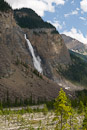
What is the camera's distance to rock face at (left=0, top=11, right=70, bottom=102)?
323 ft

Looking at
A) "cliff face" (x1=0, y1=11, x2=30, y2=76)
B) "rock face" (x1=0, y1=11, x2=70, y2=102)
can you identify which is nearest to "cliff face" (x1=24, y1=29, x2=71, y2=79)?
"rock face" (x1=0, y1=11, x2=70, y2=102)

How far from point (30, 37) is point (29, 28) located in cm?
1207

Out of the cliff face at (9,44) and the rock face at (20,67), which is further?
the cliff face at (9,44)

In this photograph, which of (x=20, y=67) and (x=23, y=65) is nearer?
(x=20, y=67)

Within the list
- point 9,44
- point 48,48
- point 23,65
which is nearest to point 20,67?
point 23,65

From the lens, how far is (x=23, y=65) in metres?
126

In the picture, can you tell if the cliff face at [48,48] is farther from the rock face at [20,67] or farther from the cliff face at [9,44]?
the cliff face at [9,44]

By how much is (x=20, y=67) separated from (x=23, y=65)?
6.50 meters

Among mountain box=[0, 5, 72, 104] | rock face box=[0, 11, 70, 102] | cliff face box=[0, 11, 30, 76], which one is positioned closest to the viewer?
mountain box=[0, 5, 72, 104]

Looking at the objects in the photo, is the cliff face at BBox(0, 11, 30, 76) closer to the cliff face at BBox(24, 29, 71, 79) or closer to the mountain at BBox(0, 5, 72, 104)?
the mountain at BBox(0, 5, 72, 104)

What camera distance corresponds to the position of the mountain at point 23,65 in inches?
3868

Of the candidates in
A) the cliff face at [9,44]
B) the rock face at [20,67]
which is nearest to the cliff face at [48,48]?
the rock face at [20,67]

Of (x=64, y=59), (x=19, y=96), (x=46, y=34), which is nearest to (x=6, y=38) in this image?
(x=19, y=96)

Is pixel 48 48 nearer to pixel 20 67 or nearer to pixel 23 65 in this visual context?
pixel 23 65
